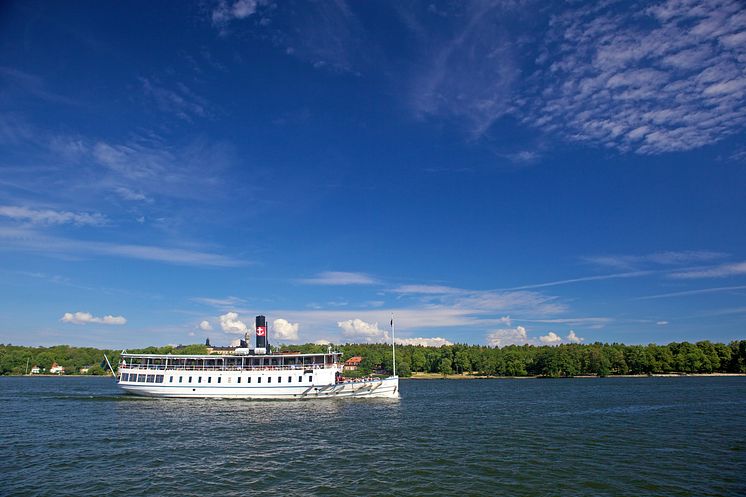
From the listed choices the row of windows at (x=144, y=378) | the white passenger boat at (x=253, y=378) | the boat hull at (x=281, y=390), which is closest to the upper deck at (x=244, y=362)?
the white passenger boat at (x=253, y=378)

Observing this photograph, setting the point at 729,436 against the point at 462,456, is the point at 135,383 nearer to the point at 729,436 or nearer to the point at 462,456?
the point at 462,456

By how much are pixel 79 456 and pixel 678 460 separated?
171 ft

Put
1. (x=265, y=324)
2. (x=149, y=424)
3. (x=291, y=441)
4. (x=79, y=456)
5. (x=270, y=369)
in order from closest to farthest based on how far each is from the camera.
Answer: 1. (x=79, y=456)
2. (x=291, y=441)
3. (x=149, y=424)
4. (x=270, y=369)
5. (x=265, y=324)

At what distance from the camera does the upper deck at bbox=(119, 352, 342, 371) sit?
8748 centimetres

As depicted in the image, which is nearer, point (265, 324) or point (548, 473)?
point (548, 473)

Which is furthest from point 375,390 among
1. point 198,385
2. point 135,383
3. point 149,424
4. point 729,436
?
point 729,436

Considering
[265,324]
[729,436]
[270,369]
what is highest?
[265,324]

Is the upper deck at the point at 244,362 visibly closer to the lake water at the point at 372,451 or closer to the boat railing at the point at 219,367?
the boat railing at the point at 219,367

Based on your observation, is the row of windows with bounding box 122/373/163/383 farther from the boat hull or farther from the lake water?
the lake water

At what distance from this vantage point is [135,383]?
302ft

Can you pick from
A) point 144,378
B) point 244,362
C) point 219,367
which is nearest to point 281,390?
point 244,362

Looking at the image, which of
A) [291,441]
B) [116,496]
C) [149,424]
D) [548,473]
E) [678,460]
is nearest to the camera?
[116,496]

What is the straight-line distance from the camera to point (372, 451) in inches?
1660

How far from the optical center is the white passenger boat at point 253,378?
86688 mm
